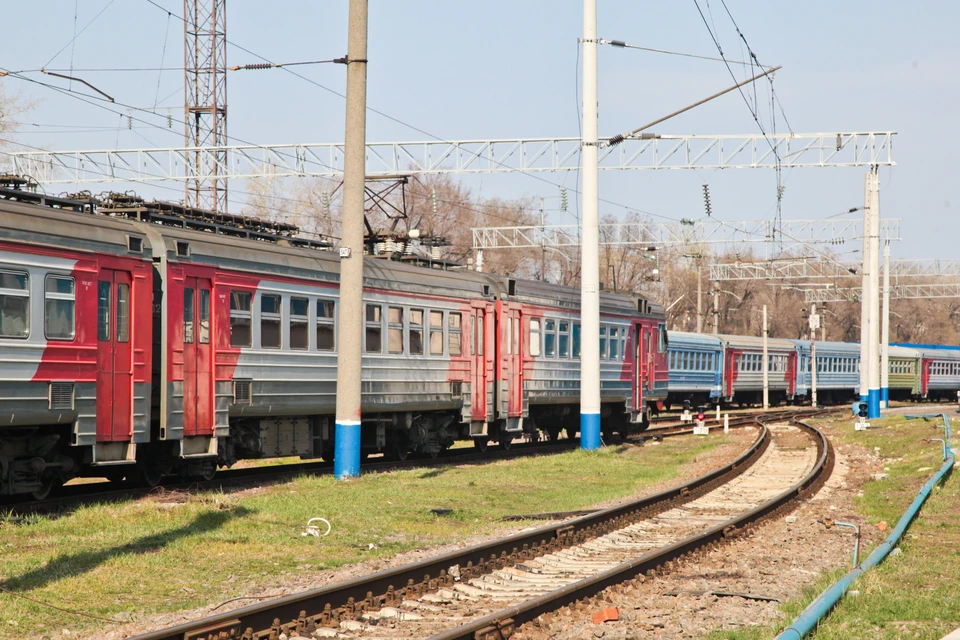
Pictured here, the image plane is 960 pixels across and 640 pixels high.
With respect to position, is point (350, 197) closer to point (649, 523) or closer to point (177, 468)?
point (177, 468)

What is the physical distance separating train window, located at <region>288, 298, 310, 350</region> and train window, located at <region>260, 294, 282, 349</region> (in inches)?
Answer: 14.9

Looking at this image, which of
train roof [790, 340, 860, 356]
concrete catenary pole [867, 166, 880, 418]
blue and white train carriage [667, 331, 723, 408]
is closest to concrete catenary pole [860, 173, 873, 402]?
concrete catenary pole [867, 166, 880, 418]

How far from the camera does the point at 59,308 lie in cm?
1355

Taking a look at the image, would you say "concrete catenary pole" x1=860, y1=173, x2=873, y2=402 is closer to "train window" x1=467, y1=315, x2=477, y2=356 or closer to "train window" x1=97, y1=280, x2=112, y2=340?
"train window" x1=467, y1=315, x2=477, y2=356

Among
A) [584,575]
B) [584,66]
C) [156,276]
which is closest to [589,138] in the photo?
[584,66]

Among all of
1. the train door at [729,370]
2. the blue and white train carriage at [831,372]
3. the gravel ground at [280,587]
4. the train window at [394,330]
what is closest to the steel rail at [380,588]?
the gravel ground at [280,587]

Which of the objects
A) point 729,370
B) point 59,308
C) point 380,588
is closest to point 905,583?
point 380,588

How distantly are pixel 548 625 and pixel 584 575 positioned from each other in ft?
6.93

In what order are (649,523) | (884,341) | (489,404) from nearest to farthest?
(649,523) → (489,404) → (884,341)

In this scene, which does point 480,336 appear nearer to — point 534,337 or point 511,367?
point 511,367

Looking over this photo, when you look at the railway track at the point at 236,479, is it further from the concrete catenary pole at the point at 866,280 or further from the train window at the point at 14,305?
the concrete catenary pole at the point at 866,280

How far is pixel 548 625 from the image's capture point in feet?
26.9

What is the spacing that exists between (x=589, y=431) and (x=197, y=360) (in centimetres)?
1093

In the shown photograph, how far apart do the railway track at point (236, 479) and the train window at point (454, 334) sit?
2.09 meters
